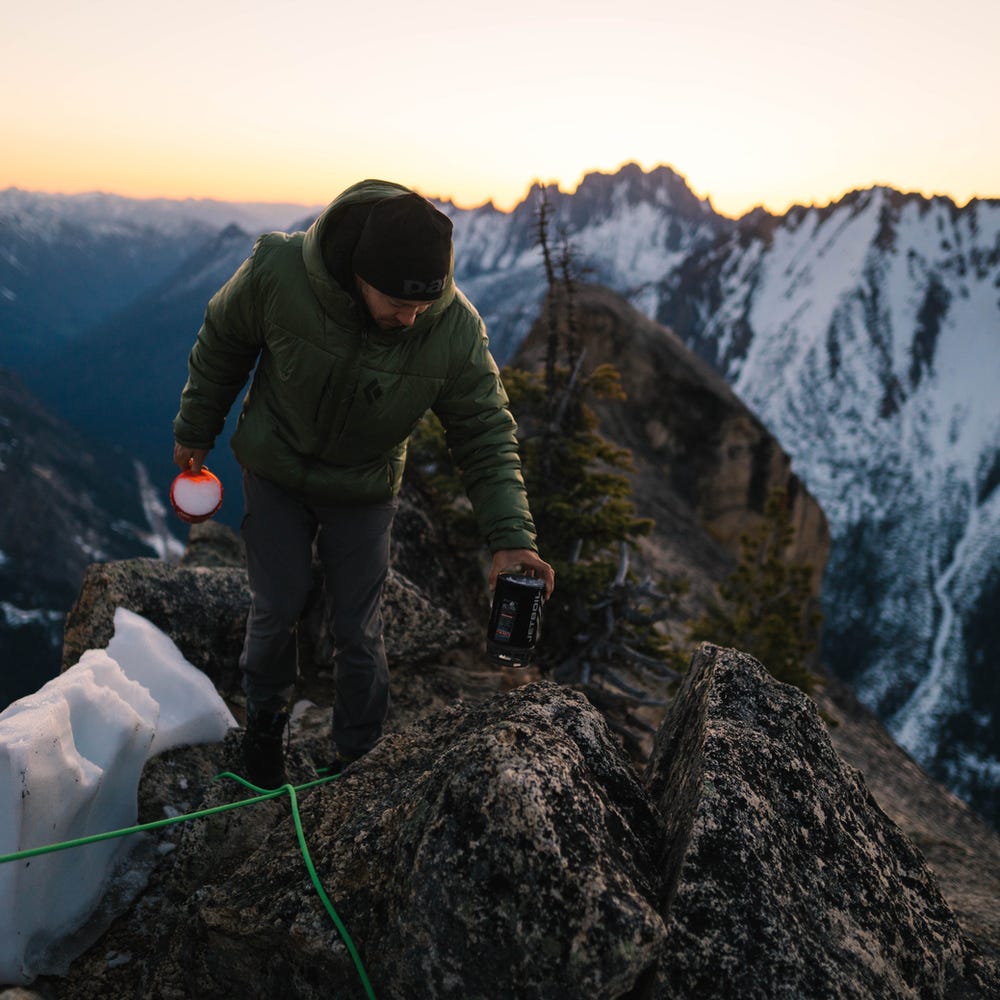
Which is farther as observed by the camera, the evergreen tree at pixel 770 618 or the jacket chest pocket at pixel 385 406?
the evergreen tree at pixel 770 618

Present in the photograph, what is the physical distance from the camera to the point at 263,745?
15.3 feet

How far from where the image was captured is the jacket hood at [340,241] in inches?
143

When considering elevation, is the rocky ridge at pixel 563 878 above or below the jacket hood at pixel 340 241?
below

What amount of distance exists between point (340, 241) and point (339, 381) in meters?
0.72

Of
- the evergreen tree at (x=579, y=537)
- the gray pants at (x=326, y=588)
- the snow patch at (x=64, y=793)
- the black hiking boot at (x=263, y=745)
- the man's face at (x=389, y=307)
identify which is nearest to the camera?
the snow patch at (x=64, y=793)

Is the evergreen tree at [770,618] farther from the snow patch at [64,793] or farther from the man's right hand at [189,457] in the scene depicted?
the snow patch at [64,793]

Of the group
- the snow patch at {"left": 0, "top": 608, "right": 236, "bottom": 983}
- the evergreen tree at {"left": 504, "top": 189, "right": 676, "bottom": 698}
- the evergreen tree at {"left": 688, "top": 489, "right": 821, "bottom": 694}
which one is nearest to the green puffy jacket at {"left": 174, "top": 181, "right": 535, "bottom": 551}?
the snow patch at {"left": 0, "top": 608, "right": 236, "bottom": 983}

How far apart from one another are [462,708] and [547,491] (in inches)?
264

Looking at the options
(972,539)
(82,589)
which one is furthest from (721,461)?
(972,539)

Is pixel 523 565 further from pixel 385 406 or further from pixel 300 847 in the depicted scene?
pixel 300 847

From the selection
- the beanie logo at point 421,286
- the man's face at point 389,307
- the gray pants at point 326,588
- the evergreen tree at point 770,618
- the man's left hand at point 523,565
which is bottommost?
the evergreen tree at point 770,618

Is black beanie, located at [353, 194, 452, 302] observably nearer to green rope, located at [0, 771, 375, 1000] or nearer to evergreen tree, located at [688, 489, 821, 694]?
green rope, located at [0, 771, 375, 1000]

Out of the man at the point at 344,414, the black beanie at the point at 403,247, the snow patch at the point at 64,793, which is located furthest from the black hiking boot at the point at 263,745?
the black beanie at the point at 403,247

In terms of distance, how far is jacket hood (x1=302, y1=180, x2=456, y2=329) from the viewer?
143 inches
